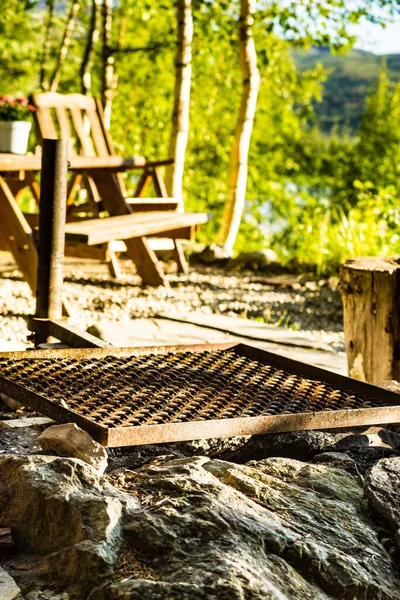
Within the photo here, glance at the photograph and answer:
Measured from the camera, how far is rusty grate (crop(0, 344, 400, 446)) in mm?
2006

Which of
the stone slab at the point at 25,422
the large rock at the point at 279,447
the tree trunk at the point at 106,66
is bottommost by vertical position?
the stone slab at the point at 25,422

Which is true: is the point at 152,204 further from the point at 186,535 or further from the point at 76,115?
the point at 186,535

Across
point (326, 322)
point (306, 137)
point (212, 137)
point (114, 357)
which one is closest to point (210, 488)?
point (114, 357)

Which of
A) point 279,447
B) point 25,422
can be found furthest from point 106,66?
point 279,447

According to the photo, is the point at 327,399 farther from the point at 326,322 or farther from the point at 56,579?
the point at 326,322

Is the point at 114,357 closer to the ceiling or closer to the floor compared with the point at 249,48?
closer to the floor

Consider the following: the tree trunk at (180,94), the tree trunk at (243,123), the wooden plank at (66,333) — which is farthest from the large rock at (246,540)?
the tree trunk at (180,94)

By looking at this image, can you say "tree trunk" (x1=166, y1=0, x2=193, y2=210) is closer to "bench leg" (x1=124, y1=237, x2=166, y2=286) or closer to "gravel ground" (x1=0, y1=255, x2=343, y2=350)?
"gravel ground" (x1=0, y1=255, x2=343, y2=350)

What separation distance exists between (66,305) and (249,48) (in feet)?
17.8

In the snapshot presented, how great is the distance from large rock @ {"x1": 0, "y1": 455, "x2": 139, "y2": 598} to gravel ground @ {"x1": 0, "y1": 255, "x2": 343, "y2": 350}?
2.75 metres

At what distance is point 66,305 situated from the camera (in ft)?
15.4

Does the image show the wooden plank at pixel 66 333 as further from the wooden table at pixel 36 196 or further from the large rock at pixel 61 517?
the wooden table at pixel 36 196

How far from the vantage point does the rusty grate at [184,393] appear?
2.01 m

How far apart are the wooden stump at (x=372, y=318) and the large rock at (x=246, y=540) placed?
1861 millimetres
